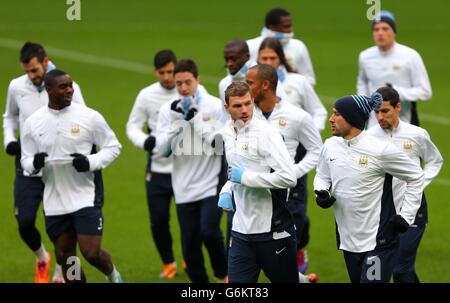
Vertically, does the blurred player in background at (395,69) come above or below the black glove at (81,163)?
above

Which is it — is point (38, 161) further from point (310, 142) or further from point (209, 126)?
point (310, 142)

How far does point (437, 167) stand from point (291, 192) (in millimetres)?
1930

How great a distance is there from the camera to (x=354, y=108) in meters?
10.2

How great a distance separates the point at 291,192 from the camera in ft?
42.0

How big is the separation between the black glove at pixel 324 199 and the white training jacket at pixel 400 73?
454cm

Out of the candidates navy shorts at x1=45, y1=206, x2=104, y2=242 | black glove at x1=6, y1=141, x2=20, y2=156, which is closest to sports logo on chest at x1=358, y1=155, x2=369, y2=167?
navy shorts at x1=45, y1=206, x2=104, y2=242

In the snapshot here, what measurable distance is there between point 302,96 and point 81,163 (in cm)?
283

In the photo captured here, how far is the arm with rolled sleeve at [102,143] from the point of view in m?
11.8

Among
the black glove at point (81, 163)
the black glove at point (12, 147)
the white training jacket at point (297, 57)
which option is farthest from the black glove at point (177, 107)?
the white training jacket at point (297, 57)

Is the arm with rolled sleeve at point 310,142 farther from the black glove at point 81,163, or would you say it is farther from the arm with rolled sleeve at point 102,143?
the black glove at point 81,163

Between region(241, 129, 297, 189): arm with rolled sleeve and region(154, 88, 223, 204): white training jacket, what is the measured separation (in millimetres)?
2404

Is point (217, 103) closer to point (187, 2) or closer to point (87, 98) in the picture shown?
point (87, 98)

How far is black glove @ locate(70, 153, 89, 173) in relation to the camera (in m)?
11.6

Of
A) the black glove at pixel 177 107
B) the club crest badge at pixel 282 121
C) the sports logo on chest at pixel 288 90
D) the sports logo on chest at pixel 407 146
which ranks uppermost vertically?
the sports logo on chest at pixel 288 90
